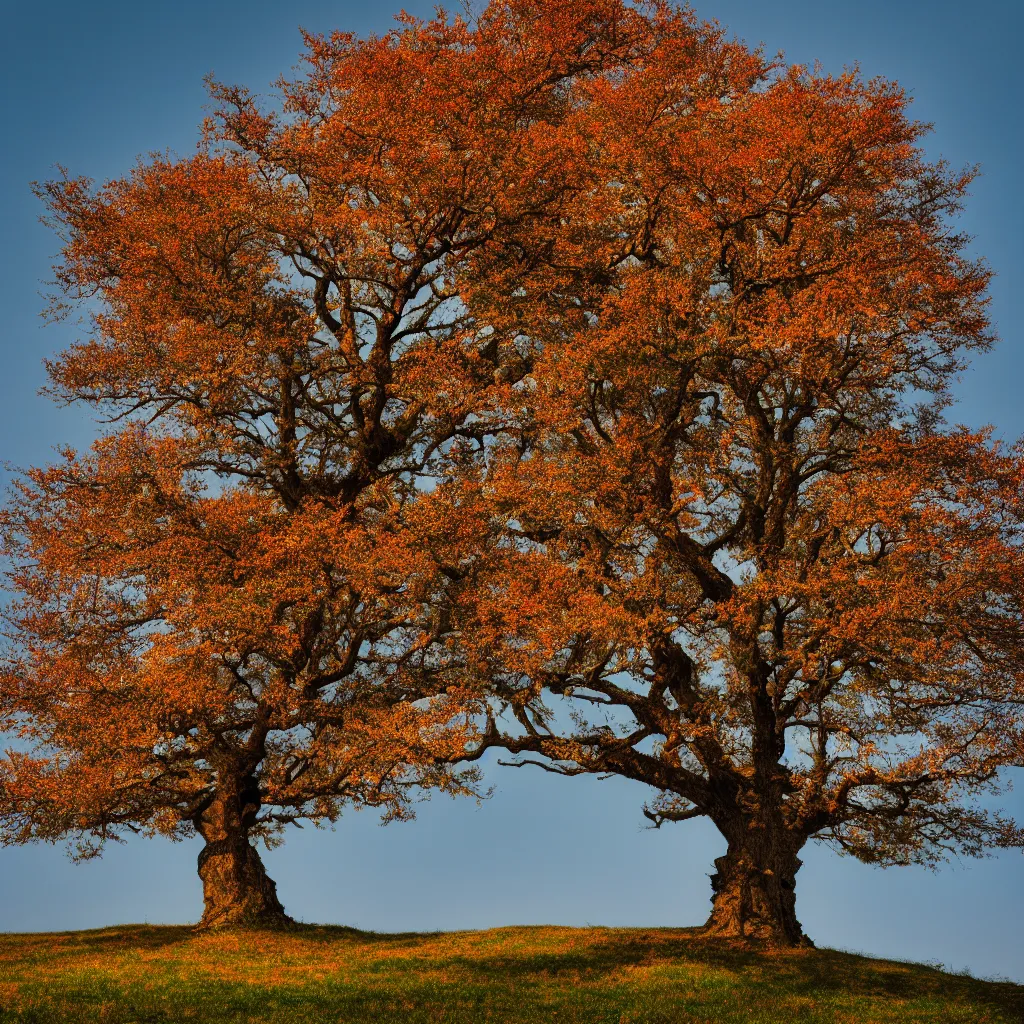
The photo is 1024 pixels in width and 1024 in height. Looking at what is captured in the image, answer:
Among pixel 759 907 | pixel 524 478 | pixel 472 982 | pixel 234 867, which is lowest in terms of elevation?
pixel 472 982

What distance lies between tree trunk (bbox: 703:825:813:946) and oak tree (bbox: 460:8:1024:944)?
79 millimetres

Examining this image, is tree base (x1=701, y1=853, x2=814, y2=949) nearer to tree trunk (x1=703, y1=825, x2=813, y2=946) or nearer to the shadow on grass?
tree trunk (x1=703, y1=825, x2=813, y2=946)

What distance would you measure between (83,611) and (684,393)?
58.3ft

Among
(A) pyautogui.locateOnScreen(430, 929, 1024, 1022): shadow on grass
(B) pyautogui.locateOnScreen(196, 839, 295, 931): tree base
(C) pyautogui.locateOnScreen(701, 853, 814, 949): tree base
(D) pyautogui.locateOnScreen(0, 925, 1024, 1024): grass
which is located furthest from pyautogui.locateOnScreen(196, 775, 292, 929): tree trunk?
(C) pyautogui.locateOnScreen(701, 853, 814, 949): tree base

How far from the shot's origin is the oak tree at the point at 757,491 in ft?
81.0

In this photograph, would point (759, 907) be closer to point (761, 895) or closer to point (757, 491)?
point (761, 895)

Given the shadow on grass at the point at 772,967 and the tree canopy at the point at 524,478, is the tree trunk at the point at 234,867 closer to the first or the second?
the tree canopy at the point at 524,478

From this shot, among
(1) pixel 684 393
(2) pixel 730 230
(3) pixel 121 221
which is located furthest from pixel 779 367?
(3) pixel 121 221

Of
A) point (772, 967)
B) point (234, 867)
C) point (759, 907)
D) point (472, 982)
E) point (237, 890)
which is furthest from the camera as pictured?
Answer: point (234, 867)

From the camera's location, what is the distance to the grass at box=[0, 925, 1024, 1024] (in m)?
19.1

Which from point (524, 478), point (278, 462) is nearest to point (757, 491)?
point (524, 478)

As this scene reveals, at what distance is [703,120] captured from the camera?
29.0 metres

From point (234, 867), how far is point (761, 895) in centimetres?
1549

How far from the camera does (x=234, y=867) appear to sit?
30.3 metres
